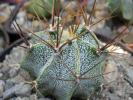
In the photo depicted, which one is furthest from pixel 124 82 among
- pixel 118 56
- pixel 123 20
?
pixel 123 20

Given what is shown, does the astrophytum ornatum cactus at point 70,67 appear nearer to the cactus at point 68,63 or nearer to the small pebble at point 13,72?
the cactus at point 68,63

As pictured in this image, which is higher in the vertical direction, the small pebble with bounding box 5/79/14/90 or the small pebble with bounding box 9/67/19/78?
the small pebble with bounding box 9/67/19/78

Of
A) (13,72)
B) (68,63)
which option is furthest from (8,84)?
(68,63)

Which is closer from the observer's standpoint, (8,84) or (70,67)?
(70,67)

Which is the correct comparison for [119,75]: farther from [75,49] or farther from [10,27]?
[10,27]

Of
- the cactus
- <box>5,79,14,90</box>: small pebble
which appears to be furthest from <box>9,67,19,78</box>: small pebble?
the cactus

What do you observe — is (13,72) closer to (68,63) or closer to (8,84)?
(8,84)

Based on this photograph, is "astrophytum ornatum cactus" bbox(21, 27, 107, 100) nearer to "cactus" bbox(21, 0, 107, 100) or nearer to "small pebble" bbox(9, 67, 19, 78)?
"cactus" bbox(21, 0, 107, 100)
